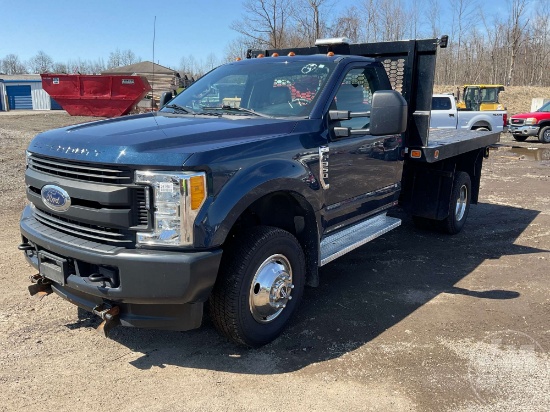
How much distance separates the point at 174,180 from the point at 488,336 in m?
2.69

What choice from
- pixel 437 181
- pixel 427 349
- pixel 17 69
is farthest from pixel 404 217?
pixel 17 69

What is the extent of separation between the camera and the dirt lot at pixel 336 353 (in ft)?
9.62

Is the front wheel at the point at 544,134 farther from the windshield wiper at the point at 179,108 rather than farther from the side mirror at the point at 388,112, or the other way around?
the windshield wiper at the point at 179,108

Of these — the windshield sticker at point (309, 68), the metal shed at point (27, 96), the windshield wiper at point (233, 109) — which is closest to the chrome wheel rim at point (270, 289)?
the windshield wiper at point (233, 109)

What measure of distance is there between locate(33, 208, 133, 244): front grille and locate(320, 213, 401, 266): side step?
166 cm

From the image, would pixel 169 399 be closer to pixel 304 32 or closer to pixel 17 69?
pixel 304 32

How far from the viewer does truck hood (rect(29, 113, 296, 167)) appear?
9.23ft

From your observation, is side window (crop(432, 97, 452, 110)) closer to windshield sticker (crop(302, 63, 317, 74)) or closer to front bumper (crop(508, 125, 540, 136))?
front bumper (crop(508, 125, 540, 136))

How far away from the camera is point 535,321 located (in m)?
4.00

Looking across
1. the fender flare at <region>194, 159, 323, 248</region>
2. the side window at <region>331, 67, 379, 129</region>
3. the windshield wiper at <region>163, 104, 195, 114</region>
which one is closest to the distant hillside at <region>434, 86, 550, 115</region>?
the side window at <region>331, 67, 379, 129</region>

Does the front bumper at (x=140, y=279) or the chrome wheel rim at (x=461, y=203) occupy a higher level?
the front bumper at (x=140, y=279)

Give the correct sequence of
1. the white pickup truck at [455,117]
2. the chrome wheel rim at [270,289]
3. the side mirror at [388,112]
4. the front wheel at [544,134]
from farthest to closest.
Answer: the front wheel at [544,134], the white pickup truck at [455,117], the side mirror at [388,112], the chrome wheel rim at [270,289]

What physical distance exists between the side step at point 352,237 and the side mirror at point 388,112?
3.51 ft

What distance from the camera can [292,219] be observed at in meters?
3.81
